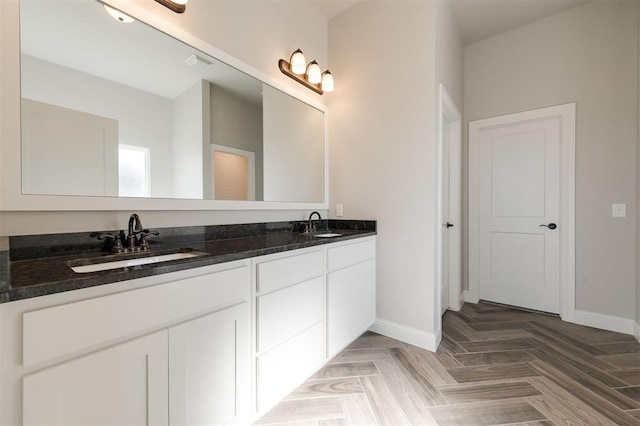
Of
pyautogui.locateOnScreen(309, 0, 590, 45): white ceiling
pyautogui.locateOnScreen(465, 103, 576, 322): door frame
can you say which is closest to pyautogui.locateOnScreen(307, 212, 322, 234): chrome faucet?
pyautogui.locateOnScreen(309, 0, 590, 45): white ceiling

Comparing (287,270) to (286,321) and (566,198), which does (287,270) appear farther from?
(566,198)

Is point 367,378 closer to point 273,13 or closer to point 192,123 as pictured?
point 192,123

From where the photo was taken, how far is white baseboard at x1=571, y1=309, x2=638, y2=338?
233cm

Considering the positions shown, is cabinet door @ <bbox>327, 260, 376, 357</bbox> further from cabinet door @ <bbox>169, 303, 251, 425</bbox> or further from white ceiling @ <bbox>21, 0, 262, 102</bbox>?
white ceiling @ <bbox>21, 0, 262, 102</bbox>

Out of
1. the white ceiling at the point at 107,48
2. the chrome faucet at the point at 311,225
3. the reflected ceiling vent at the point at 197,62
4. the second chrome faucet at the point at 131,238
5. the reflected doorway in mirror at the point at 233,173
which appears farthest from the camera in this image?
the chrome faucet at the point at 311,225

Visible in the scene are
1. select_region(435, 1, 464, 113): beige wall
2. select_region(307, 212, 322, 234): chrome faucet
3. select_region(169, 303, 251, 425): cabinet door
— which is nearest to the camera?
select_region(169, 303, 251, 425): cabinet door

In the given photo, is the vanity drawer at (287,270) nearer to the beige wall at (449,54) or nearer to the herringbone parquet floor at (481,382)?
the herringbone parquet floor at (481,382)

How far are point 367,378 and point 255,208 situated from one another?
1.39 metres

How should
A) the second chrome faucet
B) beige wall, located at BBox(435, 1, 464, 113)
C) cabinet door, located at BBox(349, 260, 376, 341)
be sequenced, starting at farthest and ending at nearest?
beige wall, located at BBox(435, 1, 464, 113) < cabinet door, located at BBox(349, 260, 376, 341) < the second chrome faucet

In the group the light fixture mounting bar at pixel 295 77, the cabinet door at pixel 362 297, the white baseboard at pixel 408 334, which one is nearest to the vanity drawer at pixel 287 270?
the cabinet door at pixel 362 297

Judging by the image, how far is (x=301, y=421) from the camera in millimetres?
1397

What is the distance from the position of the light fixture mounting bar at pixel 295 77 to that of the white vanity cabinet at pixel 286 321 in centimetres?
148

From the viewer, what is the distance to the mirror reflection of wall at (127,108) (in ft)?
3.70

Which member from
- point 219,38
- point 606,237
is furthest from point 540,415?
point 219,38
